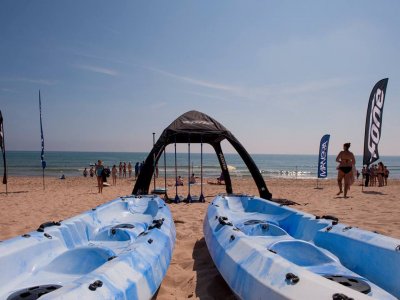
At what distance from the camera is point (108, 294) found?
225cm

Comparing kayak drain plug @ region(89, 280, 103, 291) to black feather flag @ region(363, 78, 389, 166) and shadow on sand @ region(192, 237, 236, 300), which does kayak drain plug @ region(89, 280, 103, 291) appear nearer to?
shadow on sand @ region(192, 237, 236, 300)

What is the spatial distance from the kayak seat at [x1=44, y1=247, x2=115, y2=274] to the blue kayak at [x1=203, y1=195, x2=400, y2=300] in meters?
1.46

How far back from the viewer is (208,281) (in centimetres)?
395

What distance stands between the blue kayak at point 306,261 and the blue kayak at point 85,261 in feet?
2.83

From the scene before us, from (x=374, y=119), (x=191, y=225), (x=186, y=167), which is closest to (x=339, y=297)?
(x=191, y=225)

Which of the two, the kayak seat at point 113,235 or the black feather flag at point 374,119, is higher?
the black feather flag at point 374,119

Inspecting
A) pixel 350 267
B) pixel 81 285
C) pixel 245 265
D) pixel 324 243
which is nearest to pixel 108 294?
pixel 81 285

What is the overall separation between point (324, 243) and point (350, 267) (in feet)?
2.04

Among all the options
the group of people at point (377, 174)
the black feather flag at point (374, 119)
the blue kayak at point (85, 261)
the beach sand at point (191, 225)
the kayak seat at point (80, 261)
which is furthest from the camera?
the group of people at point (377, 174)

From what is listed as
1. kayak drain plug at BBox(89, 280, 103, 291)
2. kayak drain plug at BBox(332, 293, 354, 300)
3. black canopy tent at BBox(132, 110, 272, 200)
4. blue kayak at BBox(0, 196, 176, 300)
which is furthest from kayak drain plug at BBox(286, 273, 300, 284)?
black canopy tent at BBox(132, 110, 272, 200)

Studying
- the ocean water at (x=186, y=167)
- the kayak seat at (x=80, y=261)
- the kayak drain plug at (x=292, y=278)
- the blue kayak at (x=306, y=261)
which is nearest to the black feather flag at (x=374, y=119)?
the ocean water at (x=186, y=167)

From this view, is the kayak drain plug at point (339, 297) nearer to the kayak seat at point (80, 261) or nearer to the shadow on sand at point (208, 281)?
the shadow on sand at point (208, 281)

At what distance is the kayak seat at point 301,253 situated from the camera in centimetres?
353

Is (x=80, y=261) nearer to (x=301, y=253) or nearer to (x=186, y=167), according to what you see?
(x=301, y=253)
